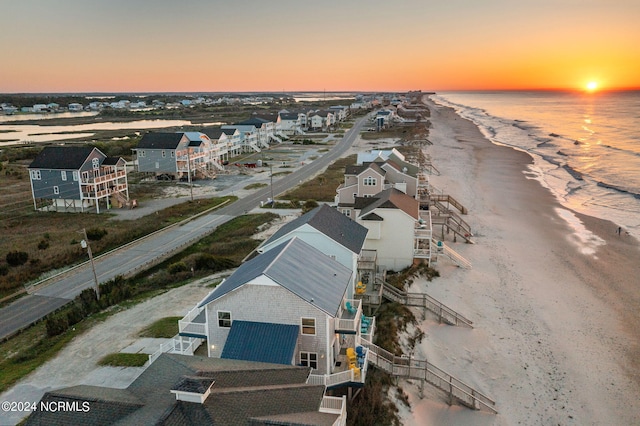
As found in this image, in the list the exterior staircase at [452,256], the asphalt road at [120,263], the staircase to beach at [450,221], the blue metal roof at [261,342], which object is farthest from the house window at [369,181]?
the blue metal roof at [261,342]

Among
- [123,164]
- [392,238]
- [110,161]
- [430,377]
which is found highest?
[110,161]

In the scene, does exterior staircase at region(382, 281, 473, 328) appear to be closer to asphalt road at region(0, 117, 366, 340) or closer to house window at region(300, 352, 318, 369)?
house window at region(300, 352, 318, 369)

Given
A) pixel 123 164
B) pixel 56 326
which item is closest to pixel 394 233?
pixel 56 326

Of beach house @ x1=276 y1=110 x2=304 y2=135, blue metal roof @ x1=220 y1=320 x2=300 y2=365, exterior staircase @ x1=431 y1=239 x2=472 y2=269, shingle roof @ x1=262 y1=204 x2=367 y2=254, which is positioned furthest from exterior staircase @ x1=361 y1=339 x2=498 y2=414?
beach house @ x1=276 y1=110 x2=304 y2=135

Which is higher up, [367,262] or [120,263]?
[367,262]

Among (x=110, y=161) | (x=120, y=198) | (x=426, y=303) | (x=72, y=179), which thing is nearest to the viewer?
(x=426, y=303)

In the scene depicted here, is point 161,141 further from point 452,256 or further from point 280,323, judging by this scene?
point 280,323

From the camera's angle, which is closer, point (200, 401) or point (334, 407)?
point (200, 401)

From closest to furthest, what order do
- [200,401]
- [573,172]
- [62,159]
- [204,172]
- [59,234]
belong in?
[200,401] < [59,234] < [62,159] < [204,172] < [573,172]
